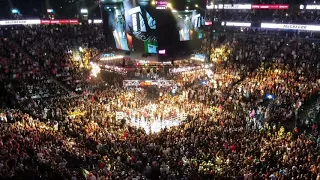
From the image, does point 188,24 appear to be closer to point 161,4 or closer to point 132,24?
point 161,4

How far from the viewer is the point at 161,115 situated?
25203 mm

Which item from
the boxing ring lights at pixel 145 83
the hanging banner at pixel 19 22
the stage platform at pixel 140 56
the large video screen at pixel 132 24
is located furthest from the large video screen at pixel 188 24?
the hanging banner at pixel 19 22

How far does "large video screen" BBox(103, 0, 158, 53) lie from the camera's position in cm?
2953

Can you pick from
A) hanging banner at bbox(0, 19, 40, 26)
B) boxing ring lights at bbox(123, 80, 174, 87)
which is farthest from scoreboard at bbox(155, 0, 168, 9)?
hanging banner at bbox(0, 19, 40, 26)

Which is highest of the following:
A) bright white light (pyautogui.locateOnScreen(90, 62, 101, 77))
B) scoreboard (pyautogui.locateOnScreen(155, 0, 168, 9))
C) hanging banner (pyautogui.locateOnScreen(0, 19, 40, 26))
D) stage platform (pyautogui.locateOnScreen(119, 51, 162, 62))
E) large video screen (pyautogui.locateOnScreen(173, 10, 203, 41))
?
scoreboard (pyautogui.locateOnScreen(155, 0, 168, 9))

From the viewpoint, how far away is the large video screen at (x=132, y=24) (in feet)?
96.9

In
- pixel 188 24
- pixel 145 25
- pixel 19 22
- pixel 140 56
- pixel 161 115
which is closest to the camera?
pixel 161 115

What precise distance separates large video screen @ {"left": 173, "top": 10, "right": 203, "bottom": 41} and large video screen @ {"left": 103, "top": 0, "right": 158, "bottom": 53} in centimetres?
298

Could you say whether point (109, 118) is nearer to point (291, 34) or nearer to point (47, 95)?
point (47, 95)

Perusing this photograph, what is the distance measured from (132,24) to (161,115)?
9907mm

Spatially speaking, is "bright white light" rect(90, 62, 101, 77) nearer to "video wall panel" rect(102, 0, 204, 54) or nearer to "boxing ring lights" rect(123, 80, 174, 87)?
"video wall panel" rect(102, 0, 204, 54)

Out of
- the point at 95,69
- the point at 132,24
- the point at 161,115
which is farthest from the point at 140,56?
the point at 161,115

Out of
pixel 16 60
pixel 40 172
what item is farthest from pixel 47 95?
pixel 40 172

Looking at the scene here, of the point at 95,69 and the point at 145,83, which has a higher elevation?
the point at 95,69
